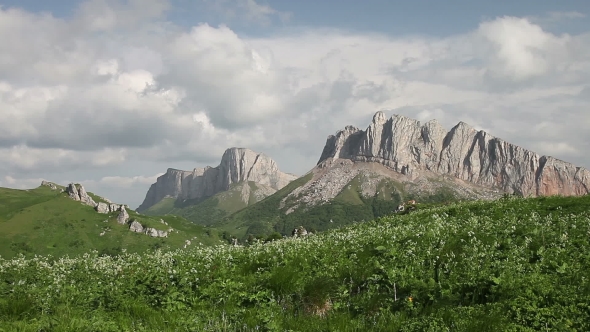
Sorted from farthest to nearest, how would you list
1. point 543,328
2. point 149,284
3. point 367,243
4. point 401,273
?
point 367,243
point 149,284
point 401,273
point 543,328

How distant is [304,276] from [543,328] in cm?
662

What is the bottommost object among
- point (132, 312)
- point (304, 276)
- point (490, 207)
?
point (132, 312)

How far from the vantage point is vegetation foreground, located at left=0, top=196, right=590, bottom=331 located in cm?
879

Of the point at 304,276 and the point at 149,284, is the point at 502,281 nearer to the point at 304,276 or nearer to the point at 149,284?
the point at 304,276

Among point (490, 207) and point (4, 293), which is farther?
point (490, 207)

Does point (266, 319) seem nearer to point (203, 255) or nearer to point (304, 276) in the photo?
point (304, 276)

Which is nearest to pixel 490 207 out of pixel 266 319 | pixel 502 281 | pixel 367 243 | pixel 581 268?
pixel 367 243

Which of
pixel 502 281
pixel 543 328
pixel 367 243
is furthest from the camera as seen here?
pixel 367 243

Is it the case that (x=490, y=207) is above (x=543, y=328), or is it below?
above

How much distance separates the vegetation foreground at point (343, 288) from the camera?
28.8 ft

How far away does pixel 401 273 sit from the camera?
1142 centimetres

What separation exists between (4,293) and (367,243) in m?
12.2

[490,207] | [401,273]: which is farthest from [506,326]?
[490,207]

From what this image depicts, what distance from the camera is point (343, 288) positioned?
11391 millimetres
